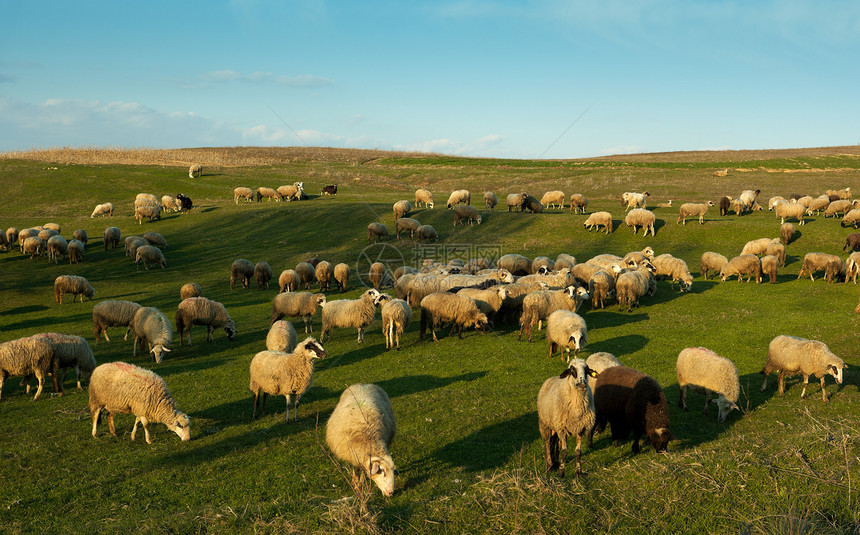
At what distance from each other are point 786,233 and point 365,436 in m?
31.2

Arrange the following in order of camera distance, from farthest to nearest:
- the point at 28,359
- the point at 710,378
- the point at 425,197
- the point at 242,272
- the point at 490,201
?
the point at 490,201
the point at 425,197
the point at 242,272
the point at 28,359
the point at 710,378

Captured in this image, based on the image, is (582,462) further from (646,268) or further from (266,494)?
(646,268)

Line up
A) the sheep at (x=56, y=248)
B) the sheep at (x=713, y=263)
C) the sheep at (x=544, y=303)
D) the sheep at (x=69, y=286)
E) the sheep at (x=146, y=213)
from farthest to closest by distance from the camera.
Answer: the sheep at (x=146, y=213), the sheep at (x=56, y=248), the sheep at (x=713, y=263), the sheep at (x=69, y=286), the sheep at (x=544, y=303)

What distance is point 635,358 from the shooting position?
14.5 metres

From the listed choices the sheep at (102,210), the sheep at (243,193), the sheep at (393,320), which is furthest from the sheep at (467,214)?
the sheep at (102,210)

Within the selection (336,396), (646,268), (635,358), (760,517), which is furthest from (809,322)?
(336,396)

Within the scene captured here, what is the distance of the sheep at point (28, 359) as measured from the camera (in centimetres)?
1242

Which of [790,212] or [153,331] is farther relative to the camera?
[790,212]

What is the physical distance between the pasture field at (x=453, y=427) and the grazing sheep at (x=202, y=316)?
61 centimetres

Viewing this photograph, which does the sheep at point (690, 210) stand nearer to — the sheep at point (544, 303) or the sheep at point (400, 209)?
the sheep at point (400, 209)

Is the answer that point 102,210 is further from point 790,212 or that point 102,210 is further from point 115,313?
point 790,212

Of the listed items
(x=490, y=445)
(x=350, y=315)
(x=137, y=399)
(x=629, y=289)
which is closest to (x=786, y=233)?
(x=629, y=289)

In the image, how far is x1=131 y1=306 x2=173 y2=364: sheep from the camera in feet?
51.9

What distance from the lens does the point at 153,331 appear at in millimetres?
16250
